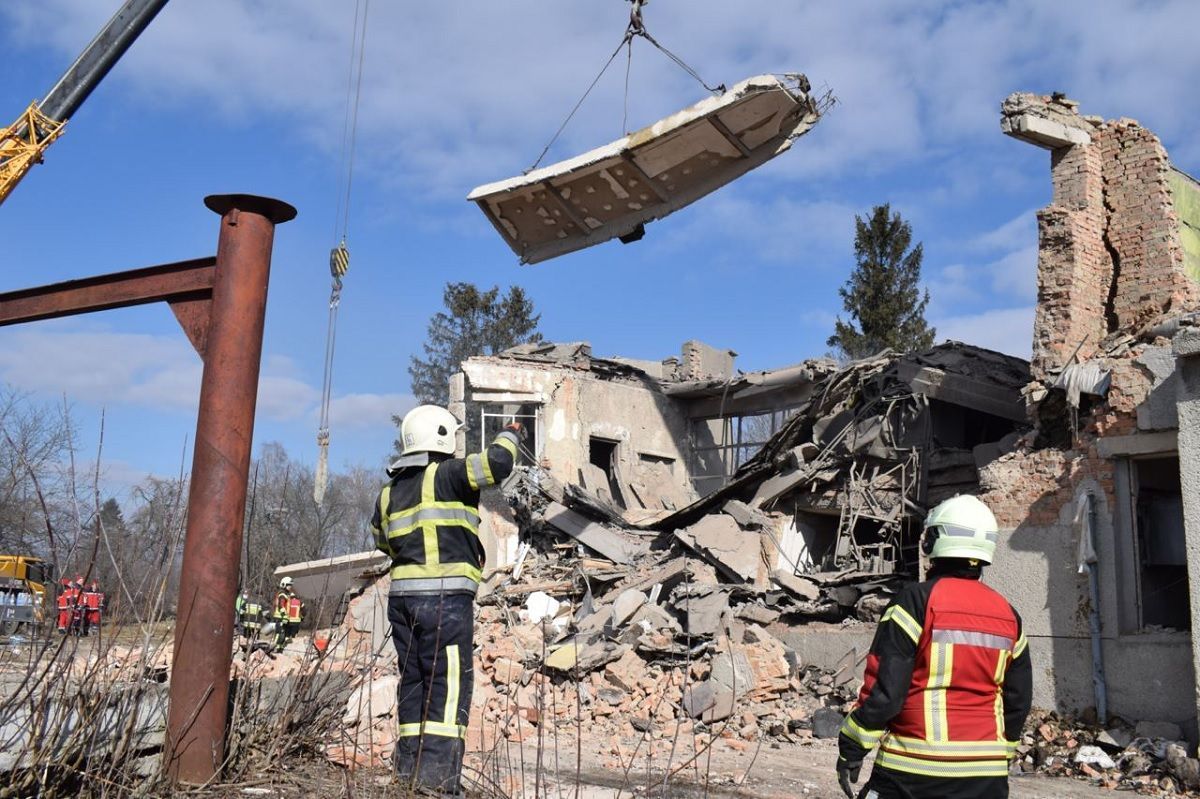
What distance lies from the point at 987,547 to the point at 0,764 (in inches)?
146

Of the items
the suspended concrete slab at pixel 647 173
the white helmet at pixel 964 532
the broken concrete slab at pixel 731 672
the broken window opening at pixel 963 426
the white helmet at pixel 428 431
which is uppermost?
the suspended concrete slab at pixel 647 173

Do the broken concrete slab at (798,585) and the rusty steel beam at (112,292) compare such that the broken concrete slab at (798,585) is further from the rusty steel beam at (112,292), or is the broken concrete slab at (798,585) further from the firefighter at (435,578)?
the rusty steel beam at (112,292)

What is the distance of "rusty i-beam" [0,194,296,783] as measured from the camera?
14.8 feet

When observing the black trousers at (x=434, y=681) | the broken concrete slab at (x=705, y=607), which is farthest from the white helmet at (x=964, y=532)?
the broken concrete slab at (x=705, y=607)

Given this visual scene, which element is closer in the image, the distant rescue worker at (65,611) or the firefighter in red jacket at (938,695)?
the firefighter in red jacket at (938,695)

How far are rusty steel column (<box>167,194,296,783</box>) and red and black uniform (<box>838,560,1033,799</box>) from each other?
108 inches

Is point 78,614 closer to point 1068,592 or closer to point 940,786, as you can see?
point 940,786

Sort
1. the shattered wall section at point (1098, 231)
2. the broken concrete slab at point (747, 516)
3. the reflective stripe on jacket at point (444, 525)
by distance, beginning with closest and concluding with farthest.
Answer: the reflective stripe on jacket at point (444, 525) < the shattered wall section at point (1098, 231) < the broken concrete slab at point (747, 516)

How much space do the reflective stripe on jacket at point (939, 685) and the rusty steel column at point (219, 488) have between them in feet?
8.99

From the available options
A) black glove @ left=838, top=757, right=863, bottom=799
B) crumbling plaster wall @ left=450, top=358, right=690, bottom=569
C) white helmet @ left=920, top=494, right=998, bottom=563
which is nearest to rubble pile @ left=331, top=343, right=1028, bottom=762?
crumbling plaster wall @ left=450, top=358, right=690, bottom=569

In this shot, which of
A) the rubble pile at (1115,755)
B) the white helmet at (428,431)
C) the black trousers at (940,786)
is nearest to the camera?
the black trousers at (940,786)

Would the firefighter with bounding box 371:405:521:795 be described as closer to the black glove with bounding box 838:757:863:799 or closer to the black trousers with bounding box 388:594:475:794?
the black trousers with bounding box 388:594:475:794

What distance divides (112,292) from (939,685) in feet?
13.9

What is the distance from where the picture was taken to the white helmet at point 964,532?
145 inches
